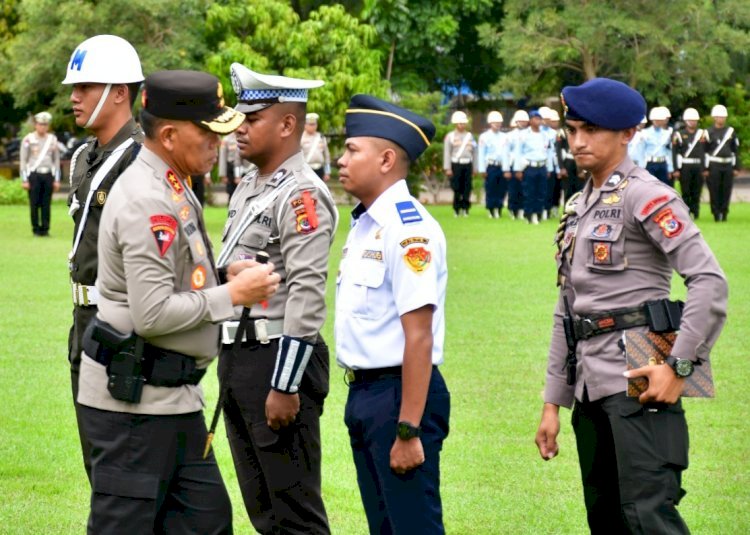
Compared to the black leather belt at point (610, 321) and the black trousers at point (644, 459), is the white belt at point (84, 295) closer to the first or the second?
the black leather belt at point (610, 321)

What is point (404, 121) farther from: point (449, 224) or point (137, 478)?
point (449, 224)

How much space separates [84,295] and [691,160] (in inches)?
903

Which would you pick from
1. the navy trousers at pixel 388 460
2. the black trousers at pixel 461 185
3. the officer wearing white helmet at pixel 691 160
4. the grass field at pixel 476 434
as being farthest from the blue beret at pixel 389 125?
the black trousers at pixel 461 185

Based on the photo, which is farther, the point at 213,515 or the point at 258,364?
the point at 258,364

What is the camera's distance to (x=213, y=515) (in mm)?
4586

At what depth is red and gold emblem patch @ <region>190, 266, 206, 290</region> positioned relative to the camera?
4.50 m

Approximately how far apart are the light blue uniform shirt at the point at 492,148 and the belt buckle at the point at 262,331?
23902 mm

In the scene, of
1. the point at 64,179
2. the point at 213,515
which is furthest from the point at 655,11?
the point at 213,515

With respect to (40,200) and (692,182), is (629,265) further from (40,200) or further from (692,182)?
(692,182)

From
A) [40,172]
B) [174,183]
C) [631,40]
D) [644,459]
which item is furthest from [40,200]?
[631,40]

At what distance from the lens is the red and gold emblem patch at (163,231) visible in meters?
4.32

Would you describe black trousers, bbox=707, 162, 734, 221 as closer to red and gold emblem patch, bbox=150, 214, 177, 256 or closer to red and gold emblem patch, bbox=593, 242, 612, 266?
red and gold emblem patch, bbox=593, 242, 612, 266

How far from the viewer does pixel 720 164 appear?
87.7 feet

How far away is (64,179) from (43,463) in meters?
38.0
